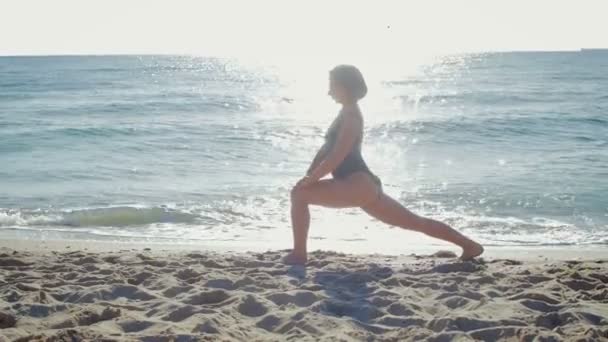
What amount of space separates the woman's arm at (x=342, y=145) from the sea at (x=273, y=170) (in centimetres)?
229

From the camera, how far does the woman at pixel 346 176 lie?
5.06 metres

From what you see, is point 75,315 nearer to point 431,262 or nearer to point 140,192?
point 431,262

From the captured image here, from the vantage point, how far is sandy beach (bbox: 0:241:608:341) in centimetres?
364

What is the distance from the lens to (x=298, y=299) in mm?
4277

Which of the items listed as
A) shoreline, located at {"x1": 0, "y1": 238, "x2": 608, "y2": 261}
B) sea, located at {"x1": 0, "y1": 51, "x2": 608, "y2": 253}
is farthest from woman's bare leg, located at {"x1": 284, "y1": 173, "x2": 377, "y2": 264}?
sea, located at {"x1": 0, "y1": 51, "x2": 608, "y2": 253}

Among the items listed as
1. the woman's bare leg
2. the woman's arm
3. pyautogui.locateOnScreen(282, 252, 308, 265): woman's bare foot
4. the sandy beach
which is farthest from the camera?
pyautogui.locateOnScreen(282, 252, 308, 265): woman's bare foot

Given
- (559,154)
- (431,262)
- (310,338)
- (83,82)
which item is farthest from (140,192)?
(83,82)

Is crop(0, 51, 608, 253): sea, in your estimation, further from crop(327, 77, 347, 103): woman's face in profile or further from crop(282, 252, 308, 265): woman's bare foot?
crop(327, 77, 347, 103): woman's face in profile

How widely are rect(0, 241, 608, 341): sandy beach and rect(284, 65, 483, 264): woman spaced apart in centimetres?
38

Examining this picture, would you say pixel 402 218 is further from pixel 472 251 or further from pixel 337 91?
pixel 337 91

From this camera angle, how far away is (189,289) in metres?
4.50

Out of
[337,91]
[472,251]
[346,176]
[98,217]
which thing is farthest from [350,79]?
[98,217]

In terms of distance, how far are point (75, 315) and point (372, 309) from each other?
1.68 meters

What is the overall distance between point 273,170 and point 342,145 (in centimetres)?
831
